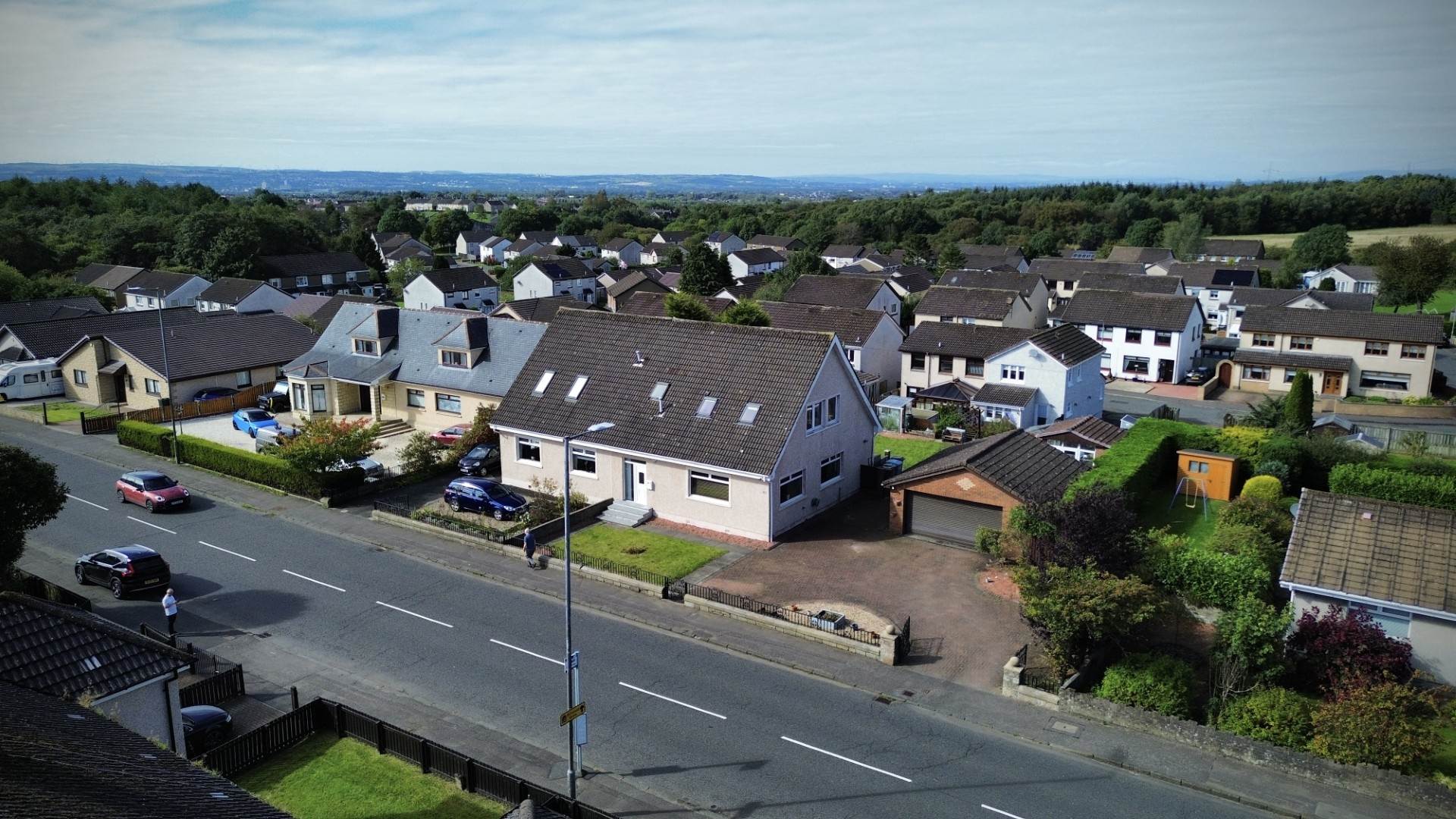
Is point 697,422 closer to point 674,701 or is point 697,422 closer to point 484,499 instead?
point 484,499

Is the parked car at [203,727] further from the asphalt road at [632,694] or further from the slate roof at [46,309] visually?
the slate roof at [46,309]

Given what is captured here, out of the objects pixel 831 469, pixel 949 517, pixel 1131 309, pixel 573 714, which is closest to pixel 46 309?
pixel 831 469

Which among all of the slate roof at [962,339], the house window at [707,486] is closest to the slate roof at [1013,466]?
the house window at [707,486]

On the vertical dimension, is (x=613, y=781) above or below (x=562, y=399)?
below

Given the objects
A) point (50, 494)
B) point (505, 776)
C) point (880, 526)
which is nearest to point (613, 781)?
point (505, 776)

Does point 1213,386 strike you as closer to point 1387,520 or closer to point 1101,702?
point 1387,520

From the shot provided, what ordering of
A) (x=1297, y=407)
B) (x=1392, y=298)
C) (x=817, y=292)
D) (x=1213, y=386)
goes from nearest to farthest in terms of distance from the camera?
1. (x=1297, y=407)
2. (x=1213, y=386)
3. (x=817, y=292)
4. (x=1392, y=298)
